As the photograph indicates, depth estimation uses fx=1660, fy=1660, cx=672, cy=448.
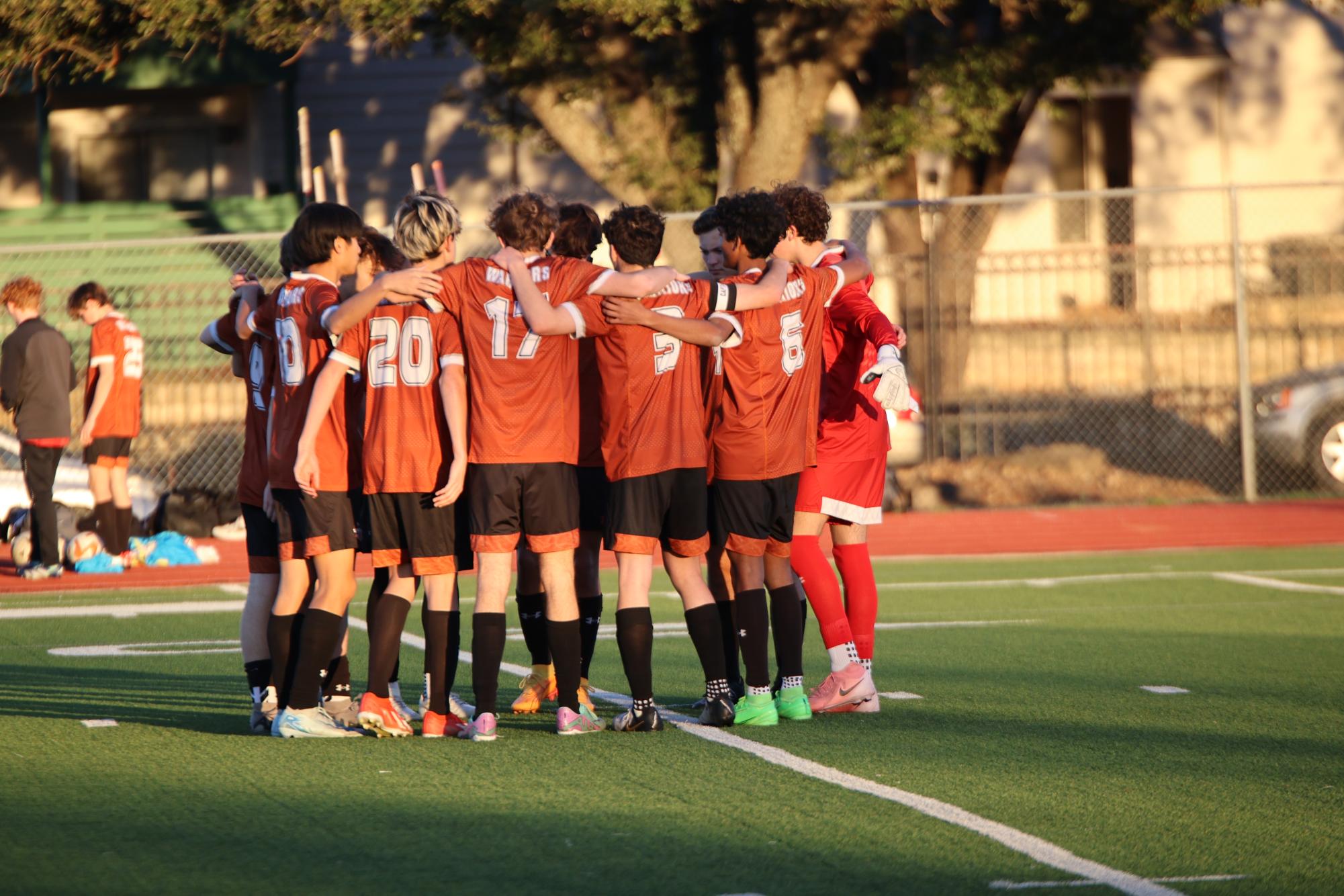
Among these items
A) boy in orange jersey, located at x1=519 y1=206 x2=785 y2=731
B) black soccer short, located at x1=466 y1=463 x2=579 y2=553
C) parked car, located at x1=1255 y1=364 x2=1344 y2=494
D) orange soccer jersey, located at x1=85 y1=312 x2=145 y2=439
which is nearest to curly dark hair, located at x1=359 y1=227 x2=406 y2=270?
boy in orange jersey, located at x1=519 y1=206 x2=785 y2=731

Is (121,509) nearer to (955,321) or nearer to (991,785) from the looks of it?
(955,321)

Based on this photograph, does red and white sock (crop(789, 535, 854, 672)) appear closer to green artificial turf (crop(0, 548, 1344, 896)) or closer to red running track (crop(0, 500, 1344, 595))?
green artificial turf (crop(0, 548, 1344, 896))

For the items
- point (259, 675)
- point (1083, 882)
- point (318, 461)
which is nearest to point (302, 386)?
point (318, 461)

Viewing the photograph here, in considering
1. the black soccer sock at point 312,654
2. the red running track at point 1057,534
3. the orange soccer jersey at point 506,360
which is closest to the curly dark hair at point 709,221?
the orange soccer jersey at point 506,360

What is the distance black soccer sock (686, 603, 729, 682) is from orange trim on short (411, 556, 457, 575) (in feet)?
3.11

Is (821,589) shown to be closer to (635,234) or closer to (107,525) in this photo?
(635,234)

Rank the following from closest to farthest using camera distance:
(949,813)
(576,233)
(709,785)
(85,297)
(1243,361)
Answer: (949,813) < (709,785) < (576,233) < (85,297) < (1243,361)

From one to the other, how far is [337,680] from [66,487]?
8.99 meters

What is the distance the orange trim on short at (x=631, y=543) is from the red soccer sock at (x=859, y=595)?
3.87 ft

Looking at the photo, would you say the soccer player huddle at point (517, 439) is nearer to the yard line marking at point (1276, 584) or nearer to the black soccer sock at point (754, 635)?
the black soccer sock at point (754, 635)

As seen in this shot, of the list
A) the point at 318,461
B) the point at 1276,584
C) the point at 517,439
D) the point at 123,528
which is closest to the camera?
the point at 517,439

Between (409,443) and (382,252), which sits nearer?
(409,443)

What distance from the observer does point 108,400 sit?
1304cm

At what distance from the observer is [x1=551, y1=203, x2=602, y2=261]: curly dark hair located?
666 centimetres
